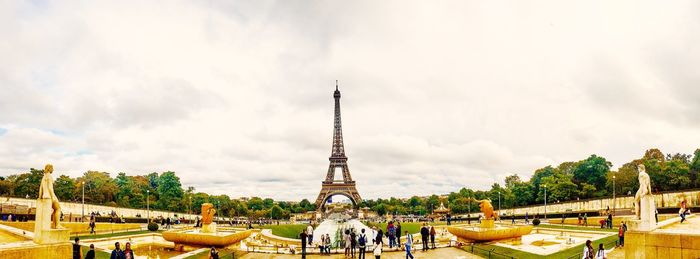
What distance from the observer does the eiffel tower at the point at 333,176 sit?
372ft

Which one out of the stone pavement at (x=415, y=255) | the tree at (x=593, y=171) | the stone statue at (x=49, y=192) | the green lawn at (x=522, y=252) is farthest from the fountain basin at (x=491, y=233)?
the tree at (x=593, y=171)

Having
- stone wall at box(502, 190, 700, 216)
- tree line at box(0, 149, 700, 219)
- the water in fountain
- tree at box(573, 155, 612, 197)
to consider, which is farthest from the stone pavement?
tree at box(573, 155, 612, 197)

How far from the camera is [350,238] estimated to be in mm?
24250

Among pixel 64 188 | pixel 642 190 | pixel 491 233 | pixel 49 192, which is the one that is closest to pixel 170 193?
pixel 64 188

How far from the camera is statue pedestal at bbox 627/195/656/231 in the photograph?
16.5 meters

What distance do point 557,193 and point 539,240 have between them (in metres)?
50.8

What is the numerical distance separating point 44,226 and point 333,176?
341 feet

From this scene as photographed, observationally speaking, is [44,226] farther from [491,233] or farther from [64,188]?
[64,188]

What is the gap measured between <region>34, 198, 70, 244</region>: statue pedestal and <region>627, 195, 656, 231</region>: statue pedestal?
20.4 metres

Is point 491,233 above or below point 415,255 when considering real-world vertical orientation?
above

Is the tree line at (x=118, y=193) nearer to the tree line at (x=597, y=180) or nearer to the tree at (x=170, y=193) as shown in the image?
the tree at (x=170, y=193)

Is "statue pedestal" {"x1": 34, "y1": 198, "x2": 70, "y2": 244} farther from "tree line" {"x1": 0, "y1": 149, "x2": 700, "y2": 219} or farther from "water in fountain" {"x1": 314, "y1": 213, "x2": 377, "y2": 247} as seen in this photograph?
"tree line" {"x1": 0, "y1": 149, "x2": 700, "y2": 219}

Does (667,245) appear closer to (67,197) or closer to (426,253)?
(426,253)

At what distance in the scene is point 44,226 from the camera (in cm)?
1575
